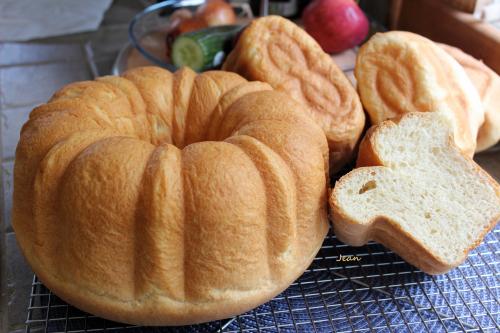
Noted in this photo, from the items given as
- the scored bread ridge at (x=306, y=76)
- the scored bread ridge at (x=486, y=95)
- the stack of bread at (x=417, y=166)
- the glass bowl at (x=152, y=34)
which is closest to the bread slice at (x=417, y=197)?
the stack of bread at (x=417, y=166)

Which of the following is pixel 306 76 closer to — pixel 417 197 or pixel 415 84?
pixel 415 84

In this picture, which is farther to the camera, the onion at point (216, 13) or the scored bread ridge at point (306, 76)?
the onion at point (216, 13)

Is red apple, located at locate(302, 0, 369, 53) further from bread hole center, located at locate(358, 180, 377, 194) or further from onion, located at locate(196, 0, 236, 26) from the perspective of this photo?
bread hole center, located at locate(358, 180, 377, 194)

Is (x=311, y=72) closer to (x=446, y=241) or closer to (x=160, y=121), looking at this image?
(x=160, y=121)

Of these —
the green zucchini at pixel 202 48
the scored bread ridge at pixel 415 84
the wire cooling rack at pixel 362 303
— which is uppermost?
the scored bread ridge at pixel 415 84

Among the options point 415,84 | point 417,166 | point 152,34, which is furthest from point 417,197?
point 152,34

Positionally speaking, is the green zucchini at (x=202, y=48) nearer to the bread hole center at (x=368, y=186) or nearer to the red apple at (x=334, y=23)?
the red apple at (x=334, y=23)

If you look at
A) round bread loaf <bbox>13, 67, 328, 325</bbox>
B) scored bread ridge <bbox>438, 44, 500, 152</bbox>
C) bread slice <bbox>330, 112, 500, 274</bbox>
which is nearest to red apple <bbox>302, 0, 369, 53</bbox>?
scored bread ridge <bbox>438, 44, 500, 152</bbox>
